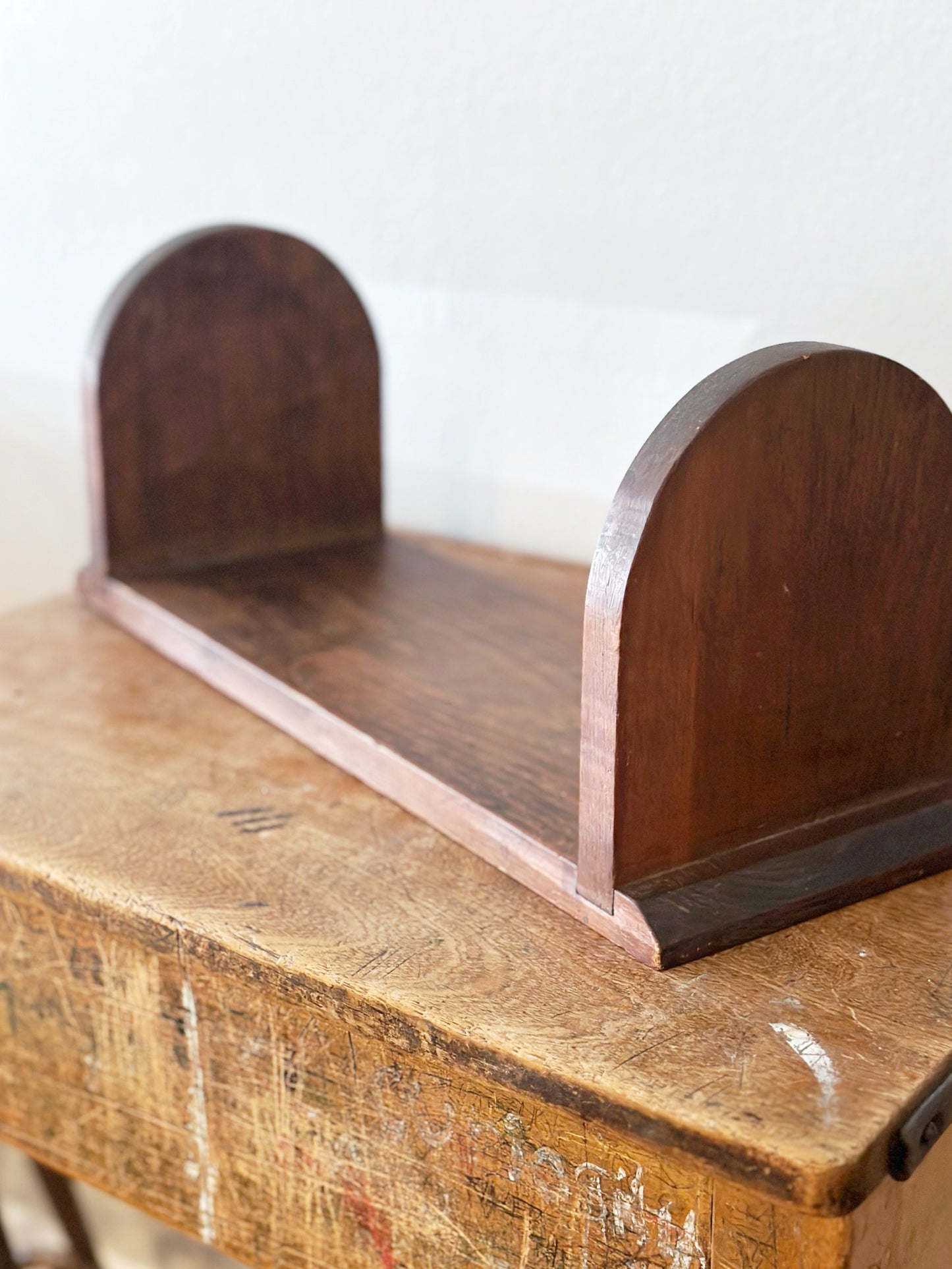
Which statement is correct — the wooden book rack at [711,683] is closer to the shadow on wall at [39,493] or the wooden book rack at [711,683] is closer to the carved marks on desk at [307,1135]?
the carved marks on desk at [307,1135]

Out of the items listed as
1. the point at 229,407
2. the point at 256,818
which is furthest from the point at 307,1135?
the point at 229,407

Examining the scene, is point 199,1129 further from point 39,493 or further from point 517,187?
point 39,493

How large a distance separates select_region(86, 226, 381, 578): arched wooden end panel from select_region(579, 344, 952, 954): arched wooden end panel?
1.92 feet

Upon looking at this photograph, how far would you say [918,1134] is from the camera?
1.62 feet

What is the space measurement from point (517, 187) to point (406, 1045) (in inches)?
31.5

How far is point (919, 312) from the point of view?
92 centimetres

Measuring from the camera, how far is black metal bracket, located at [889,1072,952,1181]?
490 millimetres

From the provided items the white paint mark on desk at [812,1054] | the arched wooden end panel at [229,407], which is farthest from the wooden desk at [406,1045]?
the arched wooden end panel at [229,407]

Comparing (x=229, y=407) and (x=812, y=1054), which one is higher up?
(x=229, y=407)

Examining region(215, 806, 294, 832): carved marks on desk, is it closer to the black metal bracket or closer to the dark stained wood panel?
the dark stained wood panel

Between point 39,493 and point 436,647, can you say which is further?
point 39,493

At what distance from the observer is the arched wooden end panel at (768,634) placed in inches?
21.9

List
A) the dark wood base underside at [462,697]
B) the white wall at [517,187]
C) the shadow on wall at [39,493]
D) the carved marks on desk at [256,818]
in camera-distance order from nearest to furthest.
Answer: the dark wood base underside at [462,697] → the carved marks on desk at [256,818] → the white wall at [517,187] → the shadow on wall at [39,493]

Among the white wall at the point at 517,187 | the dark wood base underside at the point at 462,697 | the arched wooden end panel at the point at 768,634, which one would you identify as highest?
the white wall at the point at 517,187
